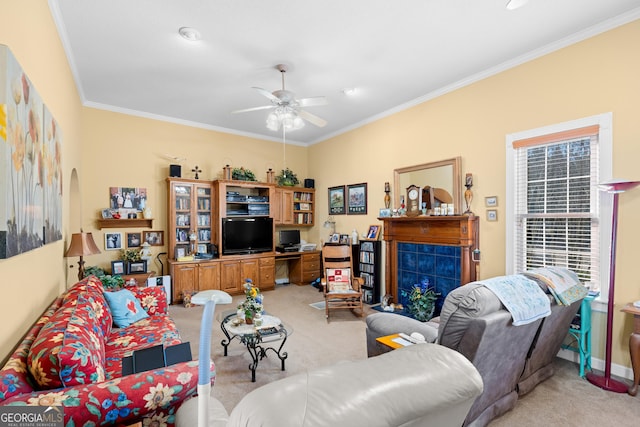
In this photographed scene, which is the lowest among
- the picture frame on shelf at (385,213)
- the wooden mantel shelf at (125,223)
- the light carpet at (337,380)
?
the light carpet at (337,380)

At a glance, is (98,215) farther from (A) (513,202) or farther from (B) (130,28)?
(A) (513,202)

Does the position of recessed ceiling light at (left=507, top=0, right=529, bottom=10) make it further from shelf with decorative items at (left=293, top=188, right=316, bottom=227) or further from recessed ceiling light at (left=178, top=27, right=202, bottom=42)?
shelf with decorative items at (left=293, top=188, right=316, bottom=227)

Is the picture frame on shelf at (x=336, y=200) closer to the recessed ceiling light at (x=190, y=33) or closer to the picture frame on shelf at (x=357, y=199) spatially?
the picture frame on shelf at (x=357, y=199)

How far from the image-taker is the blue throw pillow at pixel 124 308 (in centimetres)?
293

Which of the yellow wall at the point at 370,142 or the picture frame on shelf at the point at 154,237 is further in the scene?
the picture frame on shelf at the point at 154,237

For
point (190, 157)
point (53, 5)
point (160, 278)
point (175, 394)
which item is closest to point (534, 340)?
point (175, 394)

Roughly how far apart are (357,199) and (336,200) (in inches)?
26.2

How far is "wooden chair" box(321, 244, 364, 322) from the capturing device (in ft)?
15.0

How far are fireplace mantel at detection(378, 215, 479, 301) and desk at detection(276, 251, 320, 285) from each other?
2.04 m

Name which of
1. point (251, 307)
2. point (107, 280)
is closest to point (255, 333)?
point (251, 307)

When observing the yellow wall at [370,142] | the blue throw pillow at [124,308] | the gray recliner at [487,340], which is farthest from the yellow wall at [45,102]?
the gray recliner at [487,340]

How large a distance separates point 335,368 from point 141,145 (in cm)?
569

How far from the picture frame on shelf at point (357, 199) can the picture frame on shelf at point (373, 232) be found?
343mm

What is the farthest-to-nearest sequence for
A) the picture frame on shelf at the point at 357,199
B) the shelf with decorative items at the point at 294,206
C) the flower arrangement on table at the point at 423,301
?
the shelf with decorative items at the point at 294,206 → the picture frame on shelf at the point at 357,199 → the flower arrangement on table at the point at 423,301
